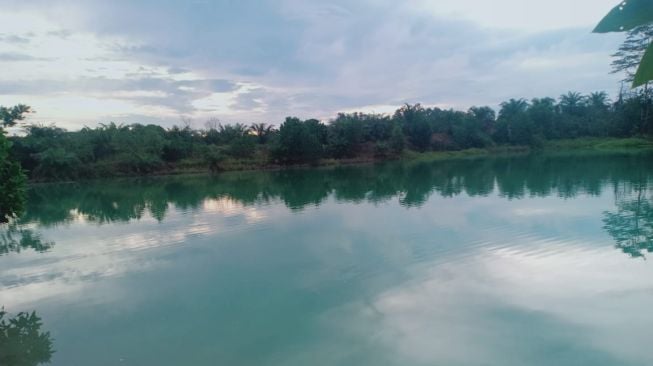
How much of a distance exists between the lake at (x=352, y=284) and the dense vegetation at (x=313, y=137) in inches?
849

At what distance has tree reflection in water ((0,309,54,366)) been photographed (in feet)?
17.4

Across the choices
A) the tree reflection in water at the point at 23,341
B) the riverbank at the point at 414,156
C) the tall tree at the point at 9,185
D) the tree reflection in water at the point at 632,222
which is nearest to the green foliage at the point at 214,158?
the riverbank at the point at 414,156

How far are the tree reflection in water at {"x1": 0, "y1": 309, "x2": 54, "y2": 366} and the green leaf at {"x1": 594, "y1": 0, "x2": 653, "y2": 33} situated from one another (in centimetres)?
657

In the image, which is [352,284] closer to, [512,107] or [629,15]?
[629,15]

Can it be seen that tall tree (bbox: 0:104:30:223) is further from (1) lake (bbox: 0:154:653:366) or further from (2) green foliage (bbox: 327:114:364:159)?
(2) green foliage (bbox: 327:114:364:159)

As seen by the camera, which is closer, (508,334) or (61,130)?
(508,334)

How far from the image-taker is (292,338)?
546 centimetres

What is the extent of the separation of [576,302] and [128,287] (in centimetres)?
771

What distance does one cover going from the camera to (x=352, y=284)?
7.29 m

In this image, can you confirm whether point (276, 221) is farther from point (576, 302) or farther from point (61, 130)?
point (61, 130)

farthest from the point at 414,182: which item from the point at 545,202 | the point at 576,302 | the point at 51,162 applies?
the point at 51,162

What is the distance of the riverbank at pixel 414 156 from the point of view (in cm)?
3672

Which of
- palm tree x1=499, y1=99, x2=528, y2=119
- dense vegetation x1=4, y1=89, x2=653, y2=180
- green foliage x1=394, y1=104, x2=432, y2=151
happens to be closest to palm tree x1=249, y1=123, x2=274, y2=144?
dense vegetation x1=4, y1=89, x2=653, y2=180

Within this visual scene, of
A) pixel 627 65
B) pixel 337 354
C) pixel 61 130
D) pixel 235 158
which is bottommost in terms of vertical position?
pixel 337 354
